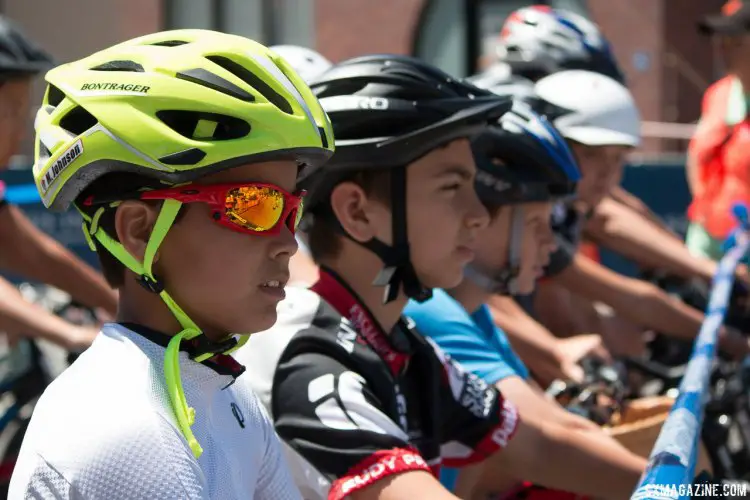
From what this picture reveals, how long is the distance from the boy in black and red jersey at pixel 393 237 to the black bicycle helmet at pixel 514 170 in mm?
761

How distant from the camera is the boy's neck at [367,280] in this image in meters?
3.25

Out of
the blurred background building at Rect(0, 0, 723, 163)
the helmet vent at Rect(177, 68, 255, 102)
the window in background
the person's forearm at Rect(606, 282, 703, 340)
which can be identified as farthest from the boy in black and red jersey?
the window in background

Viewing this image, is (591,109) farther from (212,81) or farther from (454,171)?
(212,81)

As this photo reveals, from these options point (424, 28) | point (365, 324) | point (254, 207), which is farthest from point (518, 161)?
point (424, 28)

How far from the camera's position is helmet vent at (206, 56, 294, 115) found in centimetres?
248

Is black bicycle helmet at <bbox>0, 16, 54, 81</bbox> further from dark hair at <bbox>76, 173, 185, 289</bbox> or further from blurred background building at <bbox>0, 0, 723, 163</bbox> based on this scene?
blurred background building at <bbox>0, 0, 723, 163</bbox>

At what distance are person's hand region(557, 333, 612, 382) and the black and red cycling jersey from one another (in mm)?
1478

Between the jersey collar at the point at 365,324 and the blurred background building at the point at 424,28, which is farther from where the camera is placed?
the blurred background building at the point at 424,28

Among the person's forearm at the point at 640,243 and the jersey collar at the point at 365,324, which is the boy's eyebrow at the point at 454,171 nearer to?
the jersey collar at the point at 365,324

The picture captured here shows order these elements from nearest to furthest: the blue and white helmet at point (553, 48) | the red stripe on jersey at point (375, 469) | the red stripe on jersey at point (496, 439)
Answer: the red stripe on jersey at point (375, 469) < the red stripe on jersey at point (496, 439) < the blue and white helmet at point (553, 48)

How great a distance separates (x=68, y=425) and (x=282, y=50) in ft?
11.6

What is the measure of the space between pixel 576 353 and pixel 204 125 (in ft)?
9.89

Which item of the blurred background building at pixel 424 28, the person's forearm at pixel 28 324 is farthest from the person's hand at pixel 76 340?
the blurred background building at pixel 424 28

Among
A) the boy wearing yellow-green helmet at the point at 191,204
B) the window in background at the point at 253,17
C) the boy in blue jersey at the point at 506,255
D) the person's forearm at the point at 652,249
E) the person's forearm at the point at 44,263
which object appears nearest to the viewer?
the boy wearing yellow-green helmet at the point at 191,204
